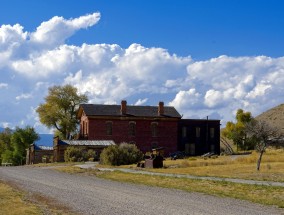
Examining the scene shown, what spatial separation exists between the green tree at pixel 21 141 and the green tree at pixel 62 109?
4380 millimetres

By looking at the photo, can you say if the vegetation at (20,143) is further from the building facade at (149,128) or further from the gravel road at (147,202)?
the gravel road at (147,202)

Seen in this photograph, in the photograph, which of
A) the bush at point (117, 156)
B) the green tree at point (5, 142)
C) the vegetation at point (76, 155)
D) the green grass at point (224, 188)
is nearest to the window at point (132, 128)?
the vegetation at point (76, 155)

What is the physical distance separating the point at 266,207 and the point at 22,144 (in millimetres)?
72196

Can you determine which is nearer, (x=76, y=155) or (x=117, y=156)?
(x=117, y=156)

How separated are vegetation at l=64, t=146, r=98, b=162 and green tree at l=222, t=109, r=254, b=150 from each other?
30.4 metres

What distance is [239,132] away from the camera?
7988 cm

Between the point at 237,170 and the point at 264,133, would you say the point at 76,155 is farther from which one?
the point at 264,133

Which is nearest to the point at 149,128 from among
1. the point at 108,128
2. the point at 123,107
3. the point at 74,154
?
the point at 123,107

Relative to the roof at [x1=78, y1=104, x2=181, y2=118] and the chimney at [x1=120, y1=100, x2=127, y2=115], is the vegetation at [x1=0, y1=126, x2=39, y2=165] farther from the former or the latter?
the chimney at [x1=120, y1=100, x2=127, y2=115]

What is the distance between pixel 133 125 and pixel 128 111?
237 centimetres

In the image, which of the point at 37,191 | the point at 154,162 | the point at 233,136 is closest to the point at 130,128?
the point at 233,136

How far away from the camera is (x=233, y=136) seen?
8062 centimetres

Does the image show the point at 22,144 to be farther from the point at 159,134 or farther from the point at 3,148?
the point at 159,134

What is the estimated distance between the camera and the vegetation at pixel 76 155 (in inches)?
2245
